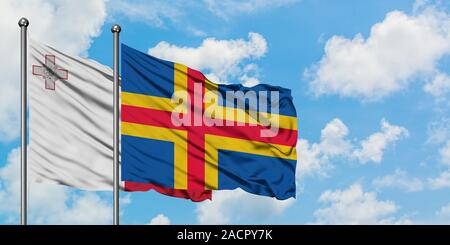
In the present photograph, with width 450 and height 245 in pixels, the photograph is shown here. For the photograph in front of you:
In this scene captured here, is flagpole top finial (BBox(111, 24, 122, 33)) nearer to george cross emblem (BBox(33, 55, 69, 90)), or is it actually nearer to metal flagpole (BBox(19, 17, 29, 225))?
george cross emblem (BBox(33, 55, 69, 90))

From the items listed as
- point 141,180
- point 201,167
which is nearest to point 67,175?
point 141,180

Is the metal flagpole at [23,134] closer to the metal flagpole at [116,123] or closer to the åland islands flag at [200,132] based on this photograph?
the metal flagpole at [116,123]

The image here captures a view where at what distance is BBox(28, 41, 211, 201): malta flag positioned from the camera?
1353 centimetres

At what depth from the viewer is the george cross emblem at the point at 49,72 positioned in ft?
44.5

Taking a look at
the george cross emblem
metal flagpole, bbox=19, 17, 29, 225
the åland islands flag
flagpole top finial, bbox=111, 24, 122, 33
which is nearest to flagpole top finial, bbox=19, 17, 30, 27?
metal flagpole, bbox=19, 17, 29, 225

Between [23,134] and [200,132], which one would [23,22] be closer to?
[23,134]

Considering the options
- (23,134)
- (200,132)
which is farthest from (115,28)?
(200,132)

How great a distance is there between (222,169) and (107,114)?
2594 millimetres

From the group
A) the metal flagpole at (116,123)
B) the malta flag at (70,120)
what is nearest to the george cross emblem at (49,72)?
the malta flag at (70,120)

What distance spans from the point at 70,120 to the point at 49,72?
862 millimetres

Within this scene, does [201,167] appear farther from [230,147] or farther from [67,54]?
[67,54]

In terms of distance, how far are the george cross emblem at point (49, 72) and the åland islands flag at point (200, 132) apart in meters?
1.18

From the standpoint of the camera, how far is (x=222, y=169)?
15.6m

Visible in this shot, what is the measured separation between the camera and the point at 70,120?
1380cm
